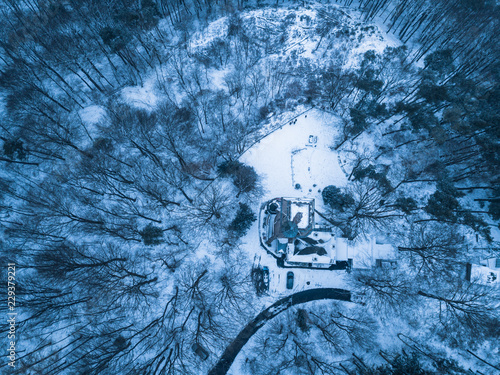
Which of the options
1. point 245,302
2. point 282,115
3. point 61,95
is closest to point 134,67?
point 61,95

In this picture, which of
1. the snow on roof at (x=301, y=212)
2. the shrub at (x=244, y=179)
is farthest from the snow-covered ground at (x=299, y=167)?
the snow on roof at (x=301, y=212)

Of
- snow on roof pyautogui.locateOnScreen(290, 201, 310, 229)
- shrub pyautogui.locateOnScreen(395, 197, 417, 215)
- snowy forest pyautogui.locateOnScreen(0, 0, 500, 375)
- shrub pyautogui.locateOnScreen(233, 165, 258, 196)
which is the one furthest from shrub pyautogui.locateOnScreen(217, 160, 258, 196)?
shrub pyautogui.locateOnScreen(395, 197, 417, 215)

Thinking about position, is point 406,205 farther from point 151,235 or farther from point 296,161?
point 151,235

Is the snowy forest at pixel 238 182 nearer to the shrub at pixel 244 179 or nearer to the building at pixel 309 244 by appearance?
the shrub at pixel 244 179

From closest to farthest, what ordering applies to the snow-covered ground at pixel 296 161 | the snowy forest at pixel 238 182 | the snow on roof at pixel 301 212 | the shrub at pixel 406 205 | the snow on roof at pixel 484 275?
the snow on roof at pixel 301 212
the snowy forest at pixel 238 182
the snow on roof at pixel 484 275
the shrub at pixel 406 205
the snow-covered ground at pixel 296 161

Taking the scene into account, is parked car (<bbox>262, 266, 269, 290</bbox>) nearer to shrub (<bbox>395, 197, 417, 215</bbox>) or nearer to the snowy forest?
the snowy forest

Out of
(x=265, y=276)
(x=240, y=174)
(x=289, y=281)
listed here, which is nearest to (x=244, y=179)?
(x=240, y=174)
